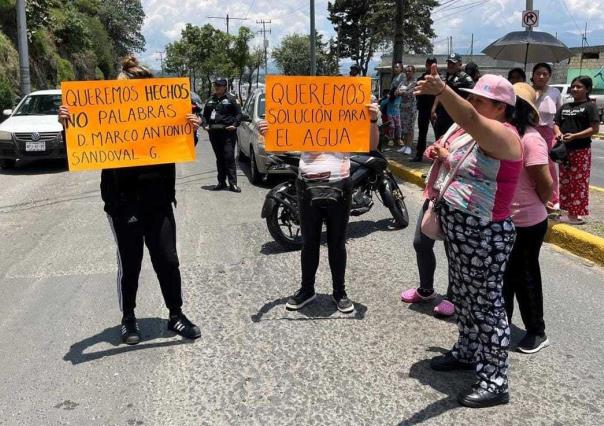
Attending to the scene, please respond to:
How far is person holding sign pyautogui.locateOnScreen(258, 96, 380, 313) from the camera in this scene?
4.14m

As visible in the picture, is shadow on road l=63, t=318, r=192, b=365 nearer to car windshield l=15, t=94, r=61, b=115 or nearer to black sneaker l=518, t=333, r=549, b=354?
black sneaker l=518, t=333, r=549, b=354

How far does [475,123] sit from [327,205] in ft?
5.95

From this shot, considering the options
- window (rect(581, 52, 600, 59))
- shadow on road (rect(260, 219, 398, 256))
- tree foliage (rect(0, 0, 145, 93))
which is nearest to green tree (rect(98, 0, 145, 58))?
tree foliage (rect(0, 0, 145, 93))

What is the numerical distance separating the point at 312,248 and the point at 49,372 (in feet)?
6.54

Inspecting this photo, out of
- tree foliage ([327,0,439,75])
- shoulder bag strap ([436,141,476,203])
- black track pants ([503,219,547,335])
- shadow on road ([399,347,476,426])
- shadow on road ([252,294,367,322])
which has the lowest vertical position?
shadow on road ([399,347,476,426])

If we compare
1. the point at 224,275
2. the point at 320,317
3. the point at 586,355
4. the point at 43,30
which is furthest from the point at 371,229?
the point at 43,30

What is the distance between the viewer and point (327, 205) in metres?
4.14

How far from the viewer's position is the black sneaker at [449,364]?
346 centimetres

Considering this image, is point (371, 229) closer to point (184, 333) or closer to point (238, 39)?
point (184, 333)

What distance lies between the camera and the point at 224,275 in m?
5.23

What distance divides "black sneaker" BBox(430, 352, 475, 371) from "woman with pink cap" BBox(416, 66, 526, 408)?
18 centimetres

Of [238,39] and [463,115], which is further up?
[238,39]

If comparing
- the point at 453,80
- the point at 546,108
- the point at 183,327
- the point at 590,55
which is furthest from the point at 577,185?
the point at 590,55

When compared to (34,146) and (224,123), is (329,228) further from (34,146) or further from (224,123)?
(34,146)
